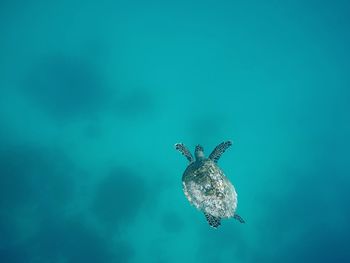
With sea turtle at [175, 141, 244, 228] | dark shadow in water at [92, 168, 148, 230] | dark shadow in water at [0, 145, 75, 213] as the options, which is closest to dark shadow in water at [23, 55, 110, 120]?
dark shadow in water at [0, 145, 75, 213]

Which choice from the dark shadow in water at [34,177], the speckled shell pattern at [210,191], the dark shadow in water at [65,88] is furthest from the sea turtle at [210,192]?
the dark shadow in water at [65,88]

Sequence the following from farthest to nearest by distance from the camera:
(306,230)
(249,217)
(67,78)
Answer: (306,230) < (249,217) < (67,78)

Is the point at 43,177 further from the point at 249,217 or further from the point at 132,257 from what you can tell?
the point at 249,217

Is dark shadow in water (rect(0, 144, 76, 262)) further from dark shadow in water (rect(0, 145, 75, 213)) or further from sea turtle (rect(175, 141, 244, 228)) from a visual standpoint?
sea turtle (rect(175, 141, 244, 228))

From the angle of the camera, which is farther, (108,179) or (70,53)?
(70,53)

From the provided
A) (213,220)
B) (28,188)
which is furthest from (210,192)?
(28,188)

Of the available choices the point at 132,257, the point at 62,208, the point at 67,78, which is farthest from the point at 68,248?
the point at 67,78
